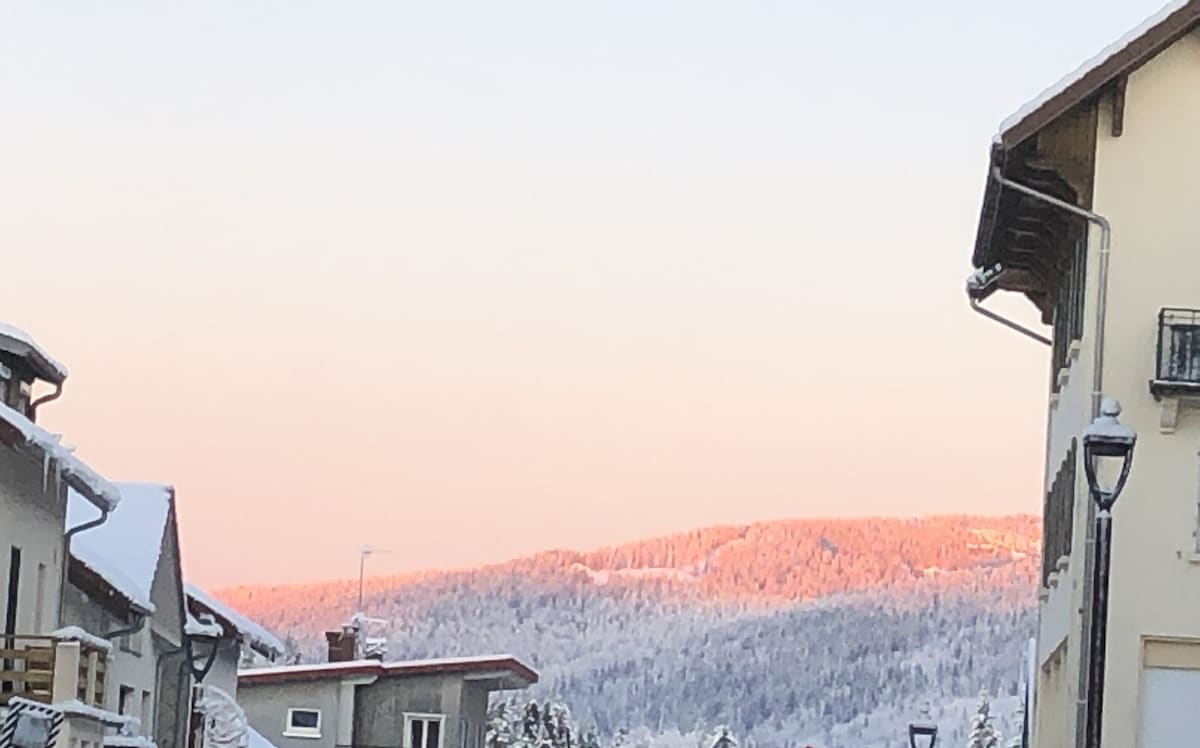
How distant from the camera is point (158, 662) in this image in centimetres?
4503

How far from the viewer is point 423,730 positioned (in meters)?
60.5

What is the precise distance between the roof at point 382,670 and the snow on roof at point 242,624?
27.0ft

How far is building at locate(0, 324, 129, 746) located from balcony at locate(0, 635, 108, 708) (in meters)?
0.01

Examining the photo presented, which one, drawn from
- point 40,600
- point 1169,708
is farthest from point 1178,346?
→ point 40,600

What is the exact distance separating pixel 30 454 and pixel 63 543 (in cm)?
482

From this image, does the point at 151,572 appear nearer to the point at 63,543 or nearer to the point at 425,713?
the point at 63,543

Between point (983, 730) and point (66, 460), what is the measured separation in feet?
330

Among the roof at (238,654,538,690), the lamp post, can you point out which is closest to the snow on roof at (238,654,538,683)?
the roof at (238,654,538,690)

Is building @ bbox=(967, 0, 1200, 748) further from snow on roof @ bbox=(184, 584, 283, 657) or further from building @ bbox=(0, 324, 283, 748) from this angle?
snow on roof @ bbox=(184, 584, 283, 657)

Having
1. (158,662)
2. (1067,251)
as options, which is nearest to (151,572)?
(158,662)

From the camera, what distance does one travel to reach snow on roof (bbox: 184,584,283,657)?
4850 cm

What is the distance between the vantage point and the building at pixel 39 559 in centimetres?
2916

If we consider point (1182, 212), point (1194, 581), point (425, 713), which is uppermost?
point (1182, 212)

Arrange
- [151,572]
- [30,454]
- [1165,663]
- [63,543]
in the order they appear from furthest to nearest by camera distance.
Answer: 1. [151,572]
2. [63,543]
3. [30,454]
4. [1165,663]
